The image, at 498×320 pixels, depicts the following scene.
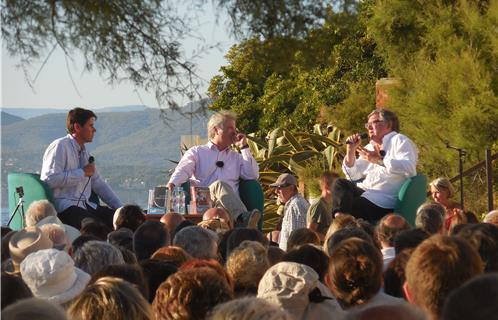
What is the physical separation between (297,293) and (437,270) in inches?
23.0

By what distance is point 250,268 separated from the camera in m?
5.41

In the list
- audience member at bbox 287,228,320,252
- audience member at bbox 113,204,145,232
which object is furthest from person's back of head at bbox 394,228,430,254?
audience member at bbox 113,204,145,232

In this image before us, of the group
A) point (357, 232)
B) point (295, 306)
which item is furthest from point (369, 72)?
point (295, 306)

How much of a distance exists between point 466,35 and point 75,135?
880 centimetres

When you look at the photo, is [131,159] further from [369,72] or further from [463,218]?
[369,72]

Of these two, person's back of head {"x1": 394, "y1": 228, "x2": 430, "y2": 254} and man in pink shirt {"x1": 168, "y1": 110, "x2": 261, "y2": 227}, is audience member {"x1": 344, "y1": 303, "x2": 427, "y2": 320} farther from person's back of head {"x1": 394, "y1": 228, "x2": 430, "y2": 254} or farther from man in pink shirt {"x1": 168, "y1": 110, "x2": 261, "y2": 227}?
man in pink shirt {"x1": 168, "y1": 110, "x2": 261, "y2": 227}

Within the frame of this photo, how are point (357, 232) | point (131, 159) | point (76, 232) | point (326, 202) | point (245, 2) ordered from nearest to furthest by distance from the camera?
1. point (245, 2)
2. point (357, 232)
3. point (76, 232)
4. point (131, 159)
5. point (326, 202)

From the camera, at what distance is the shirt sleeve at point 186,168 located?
11.8 metres

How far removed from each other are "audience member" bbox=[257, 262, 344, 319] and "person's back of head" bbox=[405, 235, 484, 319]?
36cm

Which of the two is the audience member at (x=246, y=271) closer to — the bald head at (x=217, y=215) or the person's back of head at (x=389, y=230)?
the person's back of head at (x=389, y=230)

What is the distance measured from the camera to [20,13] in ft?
13.7

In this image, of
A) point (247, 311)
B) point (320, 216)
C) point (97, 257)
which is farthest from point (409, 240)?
point (320, 216)

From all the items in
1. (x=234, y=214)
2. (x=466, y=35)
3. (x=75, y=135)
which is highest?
(x=466, y=35)

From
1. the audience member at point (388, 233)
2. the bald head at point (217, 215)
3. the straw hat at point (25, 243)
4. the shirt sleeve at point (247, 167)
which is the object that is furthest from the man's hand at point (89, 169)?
the straw hat at point (25, 243)
